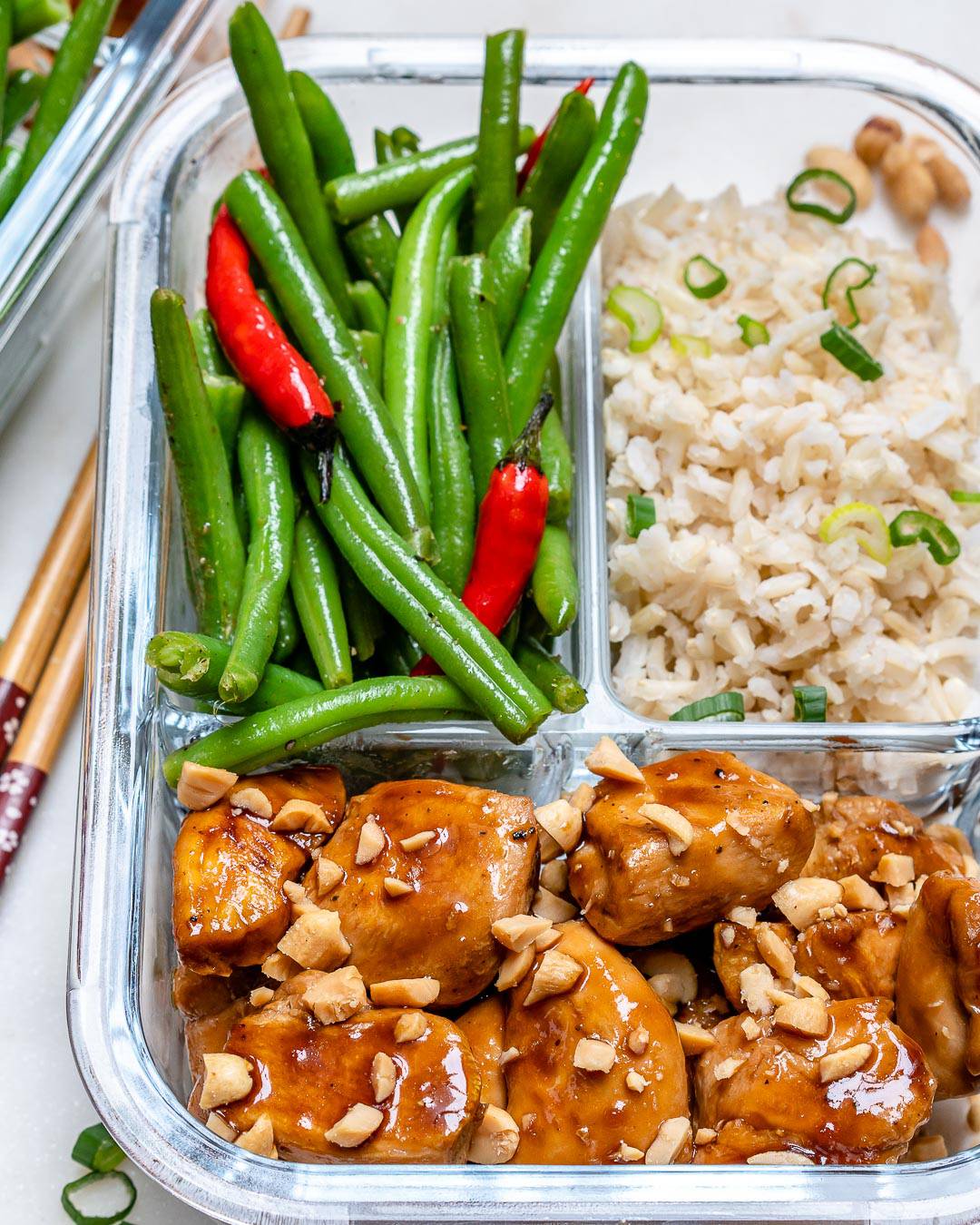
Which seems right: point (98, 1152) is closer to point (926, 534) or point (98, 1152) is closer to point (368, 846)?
point (368, 846)

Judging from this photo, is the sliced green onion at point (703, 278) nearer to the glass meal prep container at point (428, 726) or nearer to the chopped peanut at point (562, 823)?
the glass meal prep container at point (428, 726)

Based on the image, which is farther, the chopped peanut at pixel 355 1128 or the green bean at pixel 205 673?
the green bean at pixel 205 673

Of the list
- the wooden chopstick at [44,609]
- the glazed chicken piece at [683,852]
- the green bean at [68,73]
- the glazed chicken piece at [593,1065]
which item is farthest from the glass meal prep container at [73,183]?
the glazed chicken piece at [593,1065]

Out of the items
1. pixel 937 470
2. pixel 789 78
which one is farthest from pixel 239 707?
pixel 789 78

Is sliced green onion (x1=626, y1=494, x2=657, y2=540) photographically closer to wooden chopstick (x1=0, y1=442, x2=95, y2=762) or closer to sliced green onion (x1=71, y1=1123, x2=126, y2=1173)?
wooden chopstick (x1=0, y1=442, x2=95, y2=762)

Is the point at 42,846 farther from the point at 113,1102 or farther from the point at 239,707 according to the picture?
the point at 113,1102

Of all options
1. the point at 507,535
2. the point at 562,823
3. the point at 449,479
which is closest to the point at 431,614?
the point at 507,535

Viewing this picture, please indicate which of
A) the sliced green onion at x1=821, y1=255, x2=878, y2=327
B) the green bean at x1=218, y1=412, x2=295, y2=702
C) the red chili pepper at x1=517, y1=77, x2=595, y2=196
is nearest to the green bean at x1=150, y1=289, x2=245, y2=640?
the green bean at x1=218, y1=412, x2=295, y2=702
